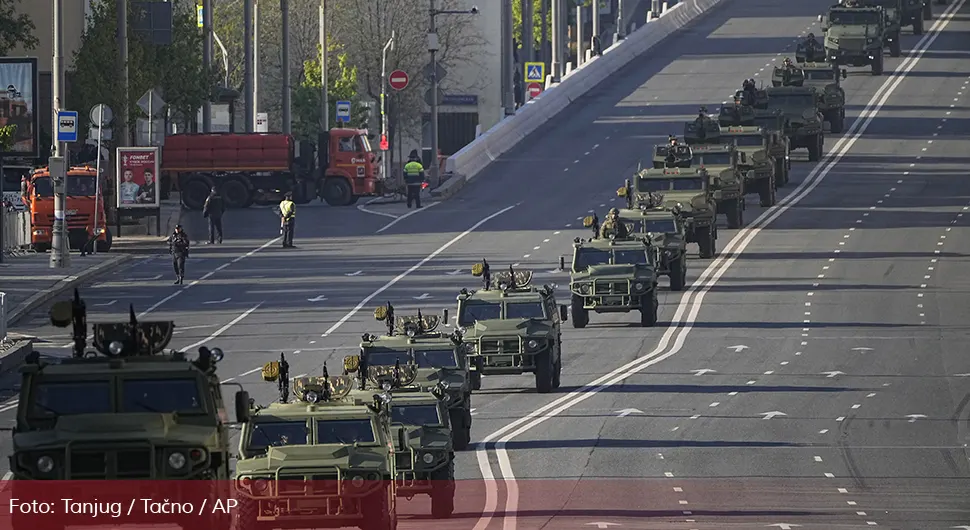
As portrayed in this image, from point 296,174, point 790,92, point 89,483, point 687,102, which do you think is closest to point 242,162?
point 296,174

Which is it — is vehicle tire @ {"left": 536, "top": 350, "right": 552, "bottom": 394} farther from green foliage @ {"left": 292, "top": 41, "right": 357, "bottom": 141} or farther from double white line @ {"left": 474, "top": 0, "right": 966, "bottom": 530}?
green foliage @ {"left": 292, "top": 41, "right": 357, "bottom": 141}

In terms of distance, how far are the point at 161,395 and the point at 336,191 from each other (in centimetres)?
5044

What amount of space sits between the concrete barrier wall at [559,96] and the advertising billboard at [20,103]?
17954 mm

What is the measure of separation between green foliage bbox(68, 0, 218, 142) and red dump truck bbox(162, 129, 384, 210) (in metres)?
2.15

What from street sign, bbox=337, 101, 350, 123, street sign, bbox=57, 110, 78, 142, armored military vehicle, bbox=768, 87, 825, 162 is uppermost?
street sign, bbox=337, 101, 350, 123

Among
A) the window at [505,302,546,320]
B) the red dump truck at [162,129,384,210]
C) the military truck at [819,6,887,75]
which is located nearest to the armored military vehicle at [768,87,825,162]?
the red dump truck at [162,129,384,210]

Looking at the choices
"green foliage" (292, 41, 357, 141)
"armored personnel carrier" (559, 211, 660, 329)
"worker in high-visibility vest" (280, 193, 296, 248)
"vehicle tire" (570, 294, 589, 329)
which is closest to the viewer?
"armored personnel carrier" (559, 211, 660, 329)

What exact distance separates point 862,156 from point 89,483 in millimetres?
57803

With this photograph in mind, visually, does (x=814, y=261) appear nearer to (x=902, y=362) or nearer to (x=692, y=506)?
(x=902, y=362)

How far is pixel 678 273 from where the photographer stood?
48.0m

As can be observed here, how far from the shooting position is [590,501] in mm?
24172

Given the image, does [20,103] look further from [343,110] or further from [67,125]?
[343,110]

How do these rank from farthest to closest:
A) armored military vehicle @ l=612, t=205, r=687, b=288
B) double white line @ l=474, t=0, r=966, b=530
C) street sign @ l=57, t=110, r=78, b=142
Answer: street sign @ l=57, t=110, r=78, b=142, armored military vehicle @ l=612, t=205, r=687, b=288, double white line @ l=474, t=0, r=966, b=530

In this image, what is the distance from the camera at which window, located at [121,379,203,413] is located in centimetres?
1875
